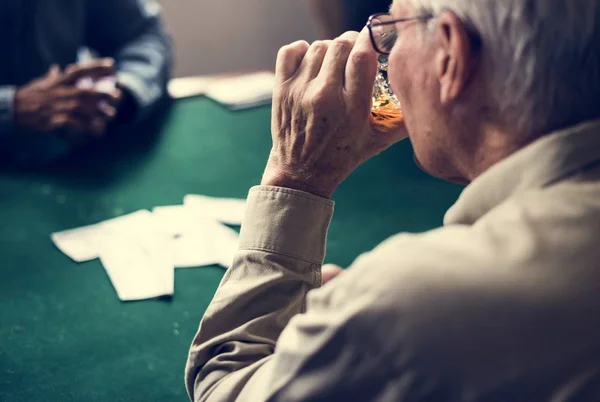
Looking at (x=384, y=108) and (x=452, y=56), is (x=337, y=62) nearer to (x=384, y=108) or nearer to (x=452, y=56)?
(x=384, y=108)

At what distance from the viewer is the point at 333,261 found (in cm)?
137

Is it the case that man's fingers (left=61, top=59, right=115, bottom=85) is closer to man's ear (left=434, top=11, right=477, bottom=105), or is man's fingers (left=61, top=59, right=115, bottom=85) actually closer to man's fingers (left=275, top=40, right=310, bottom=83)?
man's fingers (left=275, top=40, right=310, bottom=83)

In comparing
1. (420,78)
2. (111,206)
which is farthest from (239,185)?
(420,78)

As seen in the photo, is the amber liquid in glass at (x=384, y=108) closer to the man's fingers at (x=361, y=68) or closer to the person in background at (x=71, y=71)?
the man's fingers at (x=361, y=68)

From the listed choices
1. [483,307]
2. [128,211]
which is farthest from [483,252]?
[128,211]

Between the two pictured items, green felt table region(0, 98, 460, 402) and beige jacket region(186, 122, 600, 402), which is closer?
beige jacket region(186, 122, 600, 402)

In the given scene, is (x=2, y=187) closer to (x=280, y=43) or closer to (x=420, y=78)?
(x=420, y=78)

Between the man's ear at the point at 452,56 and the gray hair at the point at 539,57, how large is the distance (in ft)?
0.04

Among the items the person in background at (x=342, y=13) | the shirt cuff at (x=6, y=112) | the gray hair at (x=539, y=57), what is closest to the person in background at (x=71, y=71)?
the shirt cuff at (x=6, y=112)

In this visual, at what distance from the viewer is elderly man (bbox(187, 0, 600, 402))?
0.65 metres

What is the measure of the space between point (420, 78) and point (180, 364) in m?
0.57

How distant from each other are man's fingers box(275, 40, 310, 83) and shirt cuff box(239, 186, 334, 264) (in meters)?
0.17

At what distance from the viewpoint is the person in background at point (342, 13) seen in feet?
9.21

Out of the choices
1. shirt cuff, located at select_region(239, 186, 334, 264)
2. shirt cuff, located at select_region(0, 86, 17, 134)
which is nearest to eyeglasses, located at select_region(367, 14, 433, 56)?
shirt cuff, located at select_region(239, 186, 334, 264)
